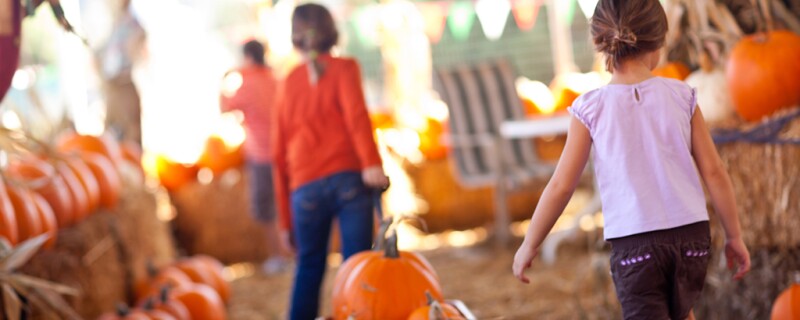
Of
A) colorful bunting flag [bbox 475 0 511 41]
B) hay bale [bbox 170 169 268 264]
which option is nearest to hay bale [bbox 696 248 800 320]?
hay bale [bbox 170 169 268 264]

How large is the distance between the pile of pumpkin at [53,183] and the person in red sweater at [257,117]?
1.16 metres

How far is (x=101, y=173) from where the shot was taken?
4.78m

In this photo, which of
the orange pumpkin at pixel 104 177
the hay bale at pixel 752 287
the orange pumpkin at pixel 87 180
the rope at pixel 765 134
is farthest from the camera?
the orange pumpkin at pixel 104 177

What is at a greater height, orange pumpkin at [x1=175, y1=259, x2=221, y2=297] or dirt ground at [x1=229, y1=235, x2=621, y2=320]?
orange pumpkin at [x1=175, y1=259, x2=221, y2=297]

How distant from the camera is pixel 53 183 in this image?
418 cm

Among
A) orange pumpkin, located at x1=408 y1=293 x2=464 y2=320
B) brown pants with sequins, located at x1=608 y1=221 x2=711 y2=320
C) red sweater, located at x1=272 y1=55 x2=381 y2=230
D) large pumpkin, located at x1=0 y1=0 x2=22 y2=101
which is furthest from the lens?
red sweater, located at x1=272 y1=55 x2=381 y2=230

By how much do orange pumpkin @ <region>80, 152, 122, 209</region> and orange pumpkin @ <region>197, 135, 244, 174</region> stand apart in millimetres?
2407

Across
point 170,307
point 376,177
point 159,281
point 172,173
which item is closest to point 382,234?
point 376,177

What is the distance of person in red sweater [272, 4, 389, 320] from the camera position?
142 inches

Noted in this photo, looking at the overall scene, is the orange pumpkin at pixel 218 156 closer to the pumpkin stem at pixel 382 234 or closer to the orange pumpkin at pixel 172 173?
the orange pumpkin at pixel 172 173

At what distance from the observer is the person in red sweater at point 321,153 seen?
3.60 meters

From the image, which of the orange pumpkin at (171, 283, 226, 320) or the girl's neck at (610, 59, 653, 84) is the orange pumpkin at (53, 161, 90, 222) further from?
the girl's neck at (610, 59, 653, 84)

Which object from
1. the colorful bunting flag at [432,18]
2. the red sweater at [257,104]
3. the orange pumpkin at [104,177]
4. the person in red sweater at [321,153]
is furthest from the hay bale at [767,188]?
the colorful bunting flag at [432,18]

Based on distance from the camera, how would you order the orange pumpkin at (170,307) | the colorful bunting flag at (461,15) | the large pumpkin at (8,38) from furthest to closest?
the colorful bunting flag at (461,15) → the orange pumpkin at (170,307) → the large pumpkin at (8,38)
